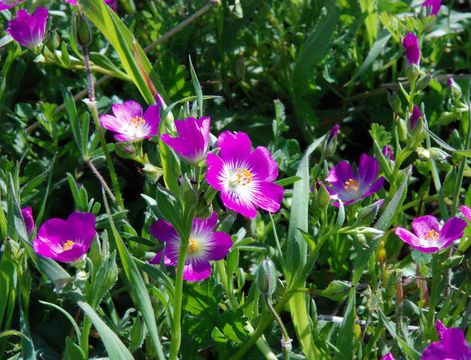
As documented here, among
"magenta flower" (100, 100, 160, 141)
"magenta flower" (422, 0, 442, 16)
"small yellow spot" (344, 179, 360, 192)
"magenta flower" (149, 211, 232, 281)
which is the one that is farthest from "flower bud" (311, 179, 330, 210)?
"magenta flower" (422, 0, 442, 16)

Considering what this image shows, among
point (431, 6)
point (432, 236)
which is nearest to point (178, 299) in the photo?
point (432, 236)

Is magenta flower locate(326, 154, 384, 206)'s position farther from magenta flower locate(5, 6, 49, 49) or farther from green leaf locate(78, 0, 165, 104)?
magenta flower locate(5, 6, 49, 49)

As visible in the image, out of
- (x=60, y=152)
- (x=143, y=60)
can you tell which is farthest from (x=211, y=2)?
(x=60, y=152)

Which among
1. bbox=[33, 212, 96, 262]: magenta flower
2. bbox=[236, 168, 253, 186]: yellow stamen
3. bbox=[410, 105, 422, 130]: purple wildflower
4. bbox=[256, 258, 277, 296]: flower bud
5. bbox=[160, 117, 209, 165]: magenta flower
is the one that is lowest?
bbox=[256, 258, 277, 296]: flower bud

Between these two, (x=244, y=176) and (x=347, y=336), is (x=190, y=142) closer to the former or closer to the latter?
(x=244, y=176)

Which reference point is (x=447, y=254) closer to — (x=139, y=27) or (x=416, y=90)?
(x=416, y=90)

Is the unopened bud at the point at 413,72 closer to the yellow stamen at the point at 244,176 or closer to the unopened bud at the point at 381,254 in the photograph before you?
the unopened bud at the point at 381,254
